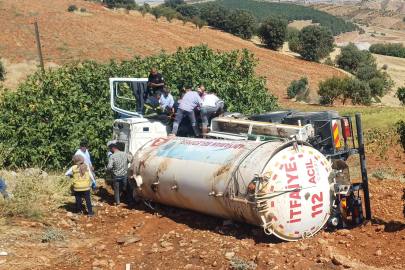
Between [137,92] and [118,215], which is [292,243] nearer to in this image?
[118,215]

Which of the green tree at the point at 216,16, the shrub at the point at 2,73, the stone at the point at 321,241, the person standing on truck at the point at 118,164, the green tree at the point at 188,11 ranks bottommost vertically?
the stone at the point at 321,241

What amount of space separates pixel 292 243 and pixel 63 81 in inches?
367

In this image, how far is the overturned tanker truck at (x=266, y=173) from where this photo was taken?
7.70m

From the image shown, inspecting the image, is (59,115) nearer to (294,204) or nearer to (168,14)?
(294,204)

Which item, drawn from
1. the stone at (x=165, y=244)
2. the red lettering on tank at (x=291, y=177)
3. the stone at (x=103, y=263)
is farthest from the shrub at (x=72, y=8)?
the red lettering on tank at (x=291, y=177)

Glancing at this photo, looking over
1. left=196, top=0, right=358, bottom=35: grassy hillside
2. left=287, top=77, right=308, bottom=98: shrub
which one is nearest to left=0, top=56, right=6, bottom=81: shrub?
left=287, top=77, right=308, bottom=98: shrub

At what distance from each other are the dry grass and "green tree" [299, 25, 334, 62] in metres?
59.4

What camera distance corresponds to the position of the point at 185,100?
1142 centimetres

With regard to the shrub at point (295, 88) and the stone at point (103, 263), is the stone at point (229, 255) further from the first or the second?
the shrub at point (295, 88)

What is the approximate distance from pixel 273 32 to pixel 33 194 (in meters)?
64.3

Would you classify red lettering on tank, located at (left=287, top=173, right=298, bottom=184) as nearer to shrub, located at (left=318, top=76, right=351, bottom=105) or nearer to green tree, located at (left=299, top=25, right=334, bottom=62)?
shrub, located at (left=318, top=76, right=351, bottom=105)

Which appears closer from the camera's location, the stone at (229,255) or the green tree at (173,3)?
the stone at (229,255)

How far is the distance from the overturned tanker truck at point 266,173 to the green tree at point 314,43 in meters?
59.2

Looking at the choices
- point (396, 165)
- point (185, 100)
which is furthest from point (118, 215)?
point (396, 165)
